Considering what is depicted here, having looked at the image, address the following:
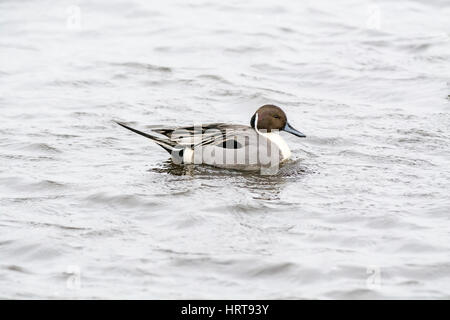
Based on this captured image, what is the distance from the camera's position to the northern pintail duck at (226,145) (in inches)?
311

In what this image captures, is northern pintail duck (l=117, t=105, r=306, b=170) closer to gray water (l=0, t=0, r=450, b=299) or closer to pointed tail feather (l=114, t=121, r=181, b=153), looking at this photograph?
pointed tail feather (l=114, t=121, r=181, b=153)

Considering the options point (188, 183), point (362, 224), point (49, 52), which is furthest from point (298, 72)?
point (362, 224)

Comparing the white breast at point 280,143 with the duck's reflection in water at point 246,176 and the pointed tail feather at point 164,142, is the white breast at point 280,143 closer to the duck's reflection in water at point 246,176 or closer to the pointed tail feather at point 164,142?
the duck's reflection in water at point 246,176

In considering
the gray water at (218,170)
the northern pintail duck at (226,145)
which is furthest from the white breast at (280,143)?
the gray water at (218,170)

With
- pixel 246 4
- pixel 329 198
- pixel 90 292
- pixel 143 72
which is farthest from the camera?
pixel 246 4

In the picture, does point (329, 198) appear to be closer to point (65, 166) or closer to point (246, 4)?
point (65, 166)

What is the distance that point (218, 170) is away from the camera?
796cm

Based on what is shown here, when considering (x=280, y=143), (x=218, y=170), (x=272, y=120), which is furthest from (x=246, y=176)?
(x=272, y=120)

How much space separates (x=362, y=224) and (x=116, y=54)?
672cm

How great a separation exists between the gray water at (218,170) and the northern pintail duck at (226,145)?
13cm

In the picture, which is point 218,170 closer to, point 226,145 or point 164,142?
point 226,145

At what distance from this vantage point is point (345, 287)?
210 inches

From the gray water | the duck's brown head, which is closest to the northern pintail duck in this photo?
the duck's brown head

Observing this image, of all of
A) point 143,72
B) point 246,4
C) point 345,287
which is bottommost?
point 345,287
